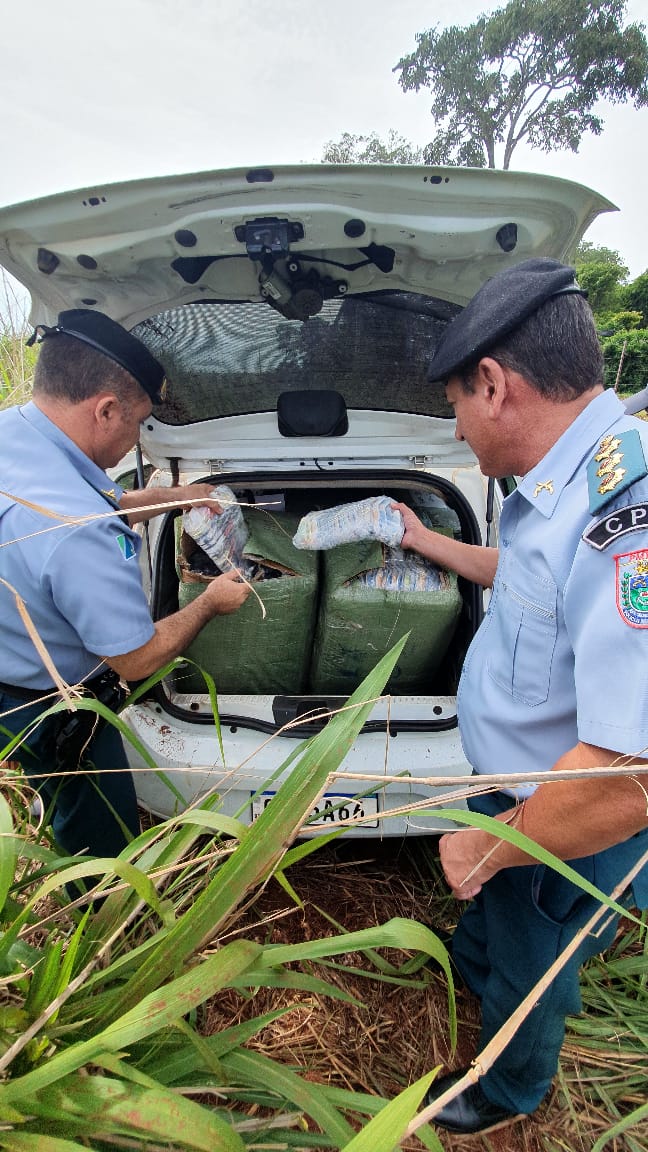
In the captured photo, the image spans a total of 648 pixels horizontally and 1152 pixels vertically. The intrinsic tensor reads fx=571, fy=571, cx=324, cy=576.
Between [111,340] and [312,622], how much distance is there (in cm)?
108

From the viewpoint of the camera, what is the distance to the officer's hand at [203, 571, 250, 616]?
1678 mm

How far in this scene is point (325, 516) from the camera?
196cm

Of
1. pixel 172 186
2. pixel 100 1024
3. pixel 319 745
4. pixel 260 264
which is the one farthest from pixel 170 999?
pixel 260 264

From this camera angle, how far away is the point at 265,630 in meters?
1.91

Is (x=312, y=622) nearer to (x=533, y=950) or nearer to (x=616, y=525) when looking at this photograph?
(x=533, y=950)

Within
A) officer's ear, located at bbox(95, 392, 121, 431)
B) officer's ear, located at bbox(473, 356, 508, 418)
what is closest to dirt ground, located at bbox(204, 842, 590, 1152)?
officer's ear, located at bbox(473, 356, 508, 418)

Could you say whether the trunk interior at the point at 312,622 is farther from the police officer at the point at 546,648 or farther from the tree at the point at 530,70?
the tree at the point at 530,70

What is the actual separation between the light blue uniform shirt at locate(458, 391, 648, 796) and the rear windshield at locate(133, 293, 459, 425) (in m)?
0.99

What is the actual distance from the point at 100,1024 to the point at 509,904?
0.86 meters

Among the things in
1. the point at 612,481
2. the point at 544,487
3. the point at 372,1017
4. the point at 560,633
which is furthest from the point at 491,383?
the point at 372,1017

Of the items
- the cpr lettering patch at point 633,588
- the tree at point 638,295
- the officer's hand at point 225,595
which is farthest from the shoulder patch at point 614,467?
the tree at point 638,295

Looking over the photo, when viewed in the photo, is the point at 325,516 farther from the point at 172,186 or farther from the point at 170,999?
the point at 170,999

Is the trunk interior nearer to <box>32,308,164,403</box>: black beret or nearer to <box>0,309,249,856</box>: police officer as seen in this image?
<box>0,309,249,856</box>: police officer

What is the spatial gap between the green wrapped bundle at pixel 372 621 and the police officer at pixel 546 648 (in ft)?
1.65
